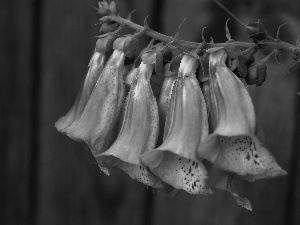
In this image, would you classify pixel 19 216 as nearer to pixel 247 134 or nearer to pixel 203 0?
pixel 203 0

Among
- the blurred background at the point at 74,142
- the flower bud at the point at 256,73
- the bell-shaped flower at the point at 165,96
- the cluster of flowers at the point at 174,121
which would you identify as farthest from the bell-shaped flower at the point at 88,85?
the blurred background at the point at 74,142

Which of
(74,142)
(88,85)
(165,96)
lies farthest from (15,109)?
(165,96)

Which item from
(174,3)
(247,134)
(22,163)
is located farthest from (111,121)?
(22,163)

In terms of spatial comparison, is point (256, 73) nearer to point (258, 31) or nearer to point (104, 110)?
point (258, 31)

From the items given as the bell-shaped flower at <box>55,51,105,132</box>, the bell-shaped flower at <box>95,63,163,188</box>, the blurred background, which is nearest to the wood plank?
the blurred background

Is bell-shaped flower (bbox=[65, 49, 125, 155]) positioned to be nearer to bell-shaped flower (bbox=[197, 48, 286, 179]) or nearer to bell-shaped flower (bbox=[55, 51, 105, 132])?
bell-shaped flower (bbox=[55, 51, 105, 132])

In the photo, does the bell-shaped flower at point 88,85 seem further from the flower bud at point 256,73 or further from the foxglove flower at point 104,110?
the flower bud at point 256,73
